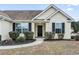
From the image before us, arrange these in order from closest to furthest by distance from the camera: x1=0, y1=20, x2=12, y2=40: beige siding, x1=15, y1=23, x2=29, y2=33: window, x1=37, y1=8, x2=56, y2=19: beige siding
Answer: x1=0, y1=20, x2=12, y2=40: beige siding, x1=15, y1=23, x2=29, y2=33: window, x1=37, y1=8, x2=56, y2=19: beige siding

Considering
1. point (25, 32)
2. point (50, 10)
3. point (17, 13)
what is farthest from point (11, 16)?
point (50, 10)

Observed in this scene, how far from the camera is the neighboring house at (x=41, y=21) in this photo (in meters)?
17.4

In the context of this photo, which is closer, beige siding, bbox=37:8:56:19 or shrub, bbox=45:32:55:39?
shrub, bbox=45:32:55:39

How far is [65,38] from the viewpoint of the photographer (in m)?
17.5

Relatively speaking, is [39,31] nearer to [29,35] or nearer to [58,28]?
[29,35]

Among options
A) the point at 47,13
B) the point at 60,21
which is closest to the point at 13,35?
the point at 47,13

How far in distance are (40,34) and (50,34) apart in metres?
1.35

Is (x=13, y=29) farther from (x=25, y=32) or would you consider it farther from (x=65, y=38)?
(x=65, y=38)

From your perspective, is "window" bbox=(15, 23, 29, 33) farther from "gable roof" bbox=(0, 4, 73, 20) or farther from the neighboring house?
"gable roof" bbox=(0, 4, 73, 20)

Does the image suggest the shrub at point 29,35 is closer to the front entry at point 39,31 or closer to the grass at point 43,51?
the front entry at point 39,31

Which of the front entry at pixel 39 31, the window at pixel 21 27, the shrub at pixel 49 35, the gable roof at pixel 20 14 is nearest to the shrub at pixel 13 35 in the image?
the window at pixel 21 27

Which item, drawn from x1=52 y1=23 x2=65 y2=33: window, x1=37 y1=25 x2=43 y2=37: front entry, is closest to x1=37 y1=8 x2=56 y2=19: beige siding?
x1=37 y1=25 x2=43 y2=37: front entry

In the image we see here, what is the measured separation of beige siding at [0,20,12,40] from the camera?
1507cm

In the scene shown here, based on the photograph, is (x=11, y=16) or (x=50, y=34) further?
(x=11, y=16)
